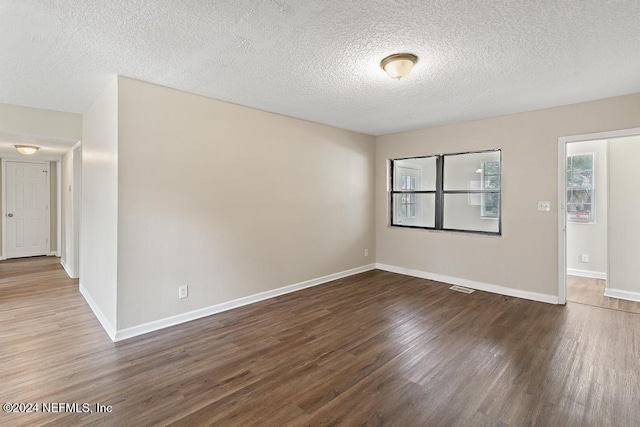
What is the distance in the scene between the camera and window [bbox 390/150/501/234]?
4590 mm

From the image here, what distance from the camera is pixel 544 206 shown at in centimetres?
401

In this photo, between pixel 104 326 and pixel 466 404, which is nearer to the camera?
pixel 466 404

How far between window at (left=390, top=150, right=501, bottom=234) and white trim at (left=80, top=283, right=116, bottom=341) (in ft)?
15.0

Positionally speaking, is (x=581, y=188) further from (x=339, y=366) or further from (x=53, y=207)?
(x=53, y=207)

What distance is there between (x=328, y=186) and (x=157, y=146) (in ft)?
8.62

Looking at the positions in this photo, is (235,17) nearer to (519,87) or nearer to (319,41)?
(319,41)

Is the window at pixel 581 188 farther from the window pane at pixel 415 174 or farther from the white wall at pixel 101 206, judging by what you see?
the white wall at pixel 101 206

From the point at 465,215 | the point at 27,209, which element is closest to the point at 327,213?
the point at 465,215

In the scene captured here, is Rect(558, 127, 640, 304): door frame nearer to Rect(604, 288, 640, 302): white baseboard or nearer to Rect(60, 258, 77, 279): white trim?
Rect(604, 288, 640, 302): white baseboard

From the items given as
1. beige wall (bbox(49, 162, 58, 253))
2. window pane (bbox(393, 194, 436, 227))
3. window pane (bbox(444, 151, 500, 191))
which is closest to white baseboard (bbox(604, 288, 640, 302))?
window pane (bbox(444, 151, 500, 191))

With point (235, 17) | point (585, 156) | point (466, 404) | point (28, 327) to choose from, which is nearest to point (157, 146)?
point (235, 17)

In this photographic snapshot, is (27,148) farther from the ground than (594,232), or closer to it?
farther from the ground

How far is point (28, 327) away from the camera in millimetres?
3168

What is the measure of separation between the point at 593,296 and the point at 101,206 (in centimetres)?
645
